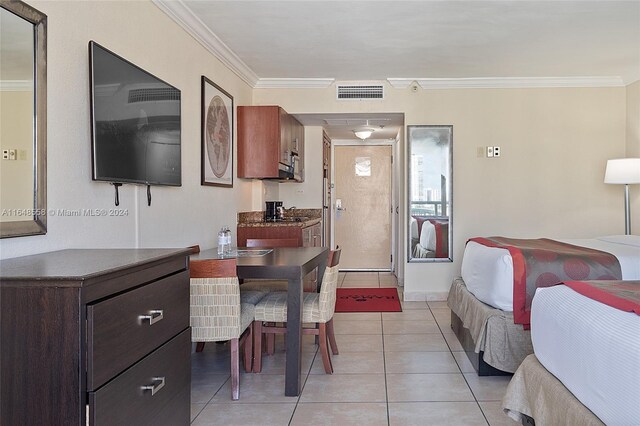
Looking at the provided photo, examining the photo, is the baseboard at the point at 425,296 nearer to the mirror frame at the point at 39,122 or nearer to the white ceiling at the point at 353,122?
the white ceiling at the point at 353,122

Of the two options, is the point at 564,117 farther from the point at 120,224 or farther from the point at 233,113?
the point at 120,224

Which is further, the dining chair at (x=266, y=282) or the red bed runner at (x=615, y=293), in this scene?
the dining chair at (x=266, y=282)

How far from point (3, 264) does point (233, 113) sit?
3.39 meters

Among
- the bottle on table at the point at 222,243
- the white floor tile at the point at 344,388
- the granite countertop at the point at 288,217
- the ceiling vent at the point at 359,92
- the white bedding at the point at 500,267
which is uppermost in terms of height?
the ceiling vent at the point at 359,92

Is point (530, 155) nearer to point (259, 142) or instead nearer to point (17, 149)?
point (259, 142)

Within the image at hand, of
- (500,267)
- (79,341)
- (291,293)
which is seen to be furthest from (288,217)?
(79,341)

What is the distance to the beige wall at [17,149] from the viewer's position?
1655 mm

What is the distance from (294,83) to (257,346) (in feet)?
10.6

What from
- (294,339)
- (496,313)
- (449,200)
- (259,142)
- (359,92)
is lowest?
(294,339)

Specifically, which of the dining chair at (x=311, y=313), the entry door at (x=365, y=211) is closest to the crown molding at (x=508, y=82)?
the entry door at (x=365, y=211)

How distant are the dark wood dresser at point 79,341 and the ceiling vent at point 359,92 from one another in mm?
4166

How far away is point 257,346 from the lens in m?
3.18

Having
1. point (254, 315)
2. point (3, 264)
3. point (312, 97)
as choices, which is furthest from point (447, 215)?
point (3, 264)

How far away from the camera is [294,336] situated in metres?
2.83
